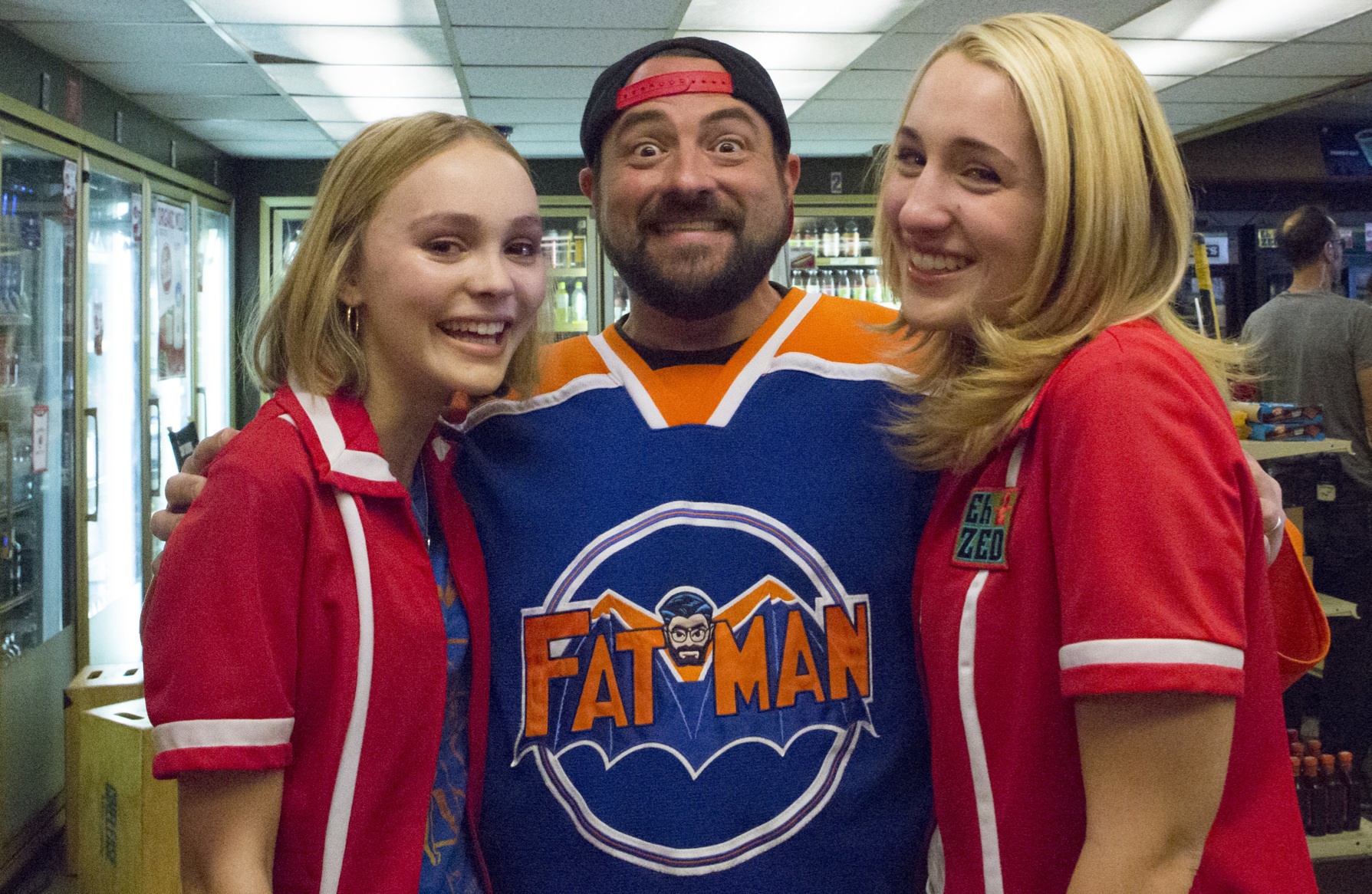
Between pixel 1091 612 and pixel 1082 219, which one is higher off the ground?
pixel 1082 219

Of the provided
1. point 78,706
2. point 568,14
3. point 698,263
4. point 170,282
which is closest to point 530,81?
point 568,14

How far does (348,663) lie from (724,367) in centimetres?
64

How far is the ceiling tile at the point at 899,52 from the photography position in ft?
15.3

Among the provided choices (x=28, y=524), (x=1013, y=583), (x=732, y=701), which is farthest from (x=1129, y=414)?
(x=28, y=524)

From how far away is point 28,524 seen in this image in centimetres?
396

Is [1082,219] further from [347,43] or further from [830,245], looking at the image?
[830,245]

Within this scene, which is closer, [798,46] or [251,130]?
[798,46]

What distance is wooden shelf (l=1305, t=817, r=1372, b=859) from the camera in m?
3.17

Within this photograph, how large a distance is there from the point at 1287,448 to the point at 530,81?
3588 millimetres

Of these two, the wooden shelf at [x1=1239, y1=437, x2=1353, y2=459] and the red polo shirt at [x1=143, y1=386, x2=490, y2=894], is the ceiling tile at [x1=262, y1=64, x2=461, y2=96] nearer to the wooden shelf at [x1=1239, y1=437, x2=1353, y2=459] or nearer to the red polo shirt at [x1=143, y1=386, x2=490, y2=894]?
the wooden shelf at [x1=1239, y1=437, x2=1353, y2=459]

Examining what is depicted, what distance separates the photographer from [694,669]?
53.2 inches

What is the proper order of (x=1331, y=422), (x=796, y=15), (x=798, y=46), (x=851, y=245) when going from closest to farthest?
1. (x=796, y=15)
2. (x=1331, y=422)
3. (x=798, y=46)
4. (x=851, y=245)

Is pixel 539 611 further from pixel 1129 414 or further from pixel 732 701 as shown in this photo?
pixel 1129 414

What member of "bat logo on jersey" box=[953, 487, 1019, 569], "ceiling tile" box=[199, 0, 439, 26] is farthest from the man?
"ceiling tile" box=[199, 0, 439, 26]
